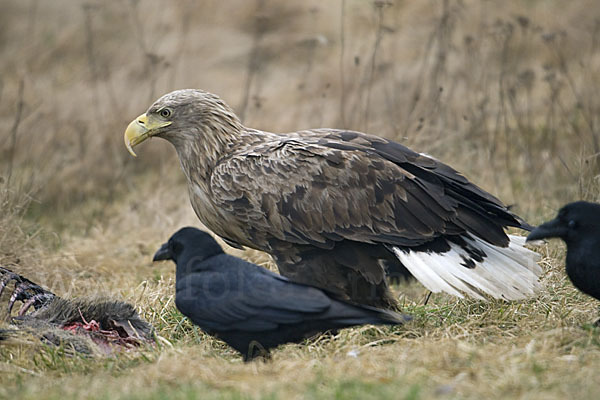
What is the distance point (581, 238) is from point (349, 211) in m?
1.37

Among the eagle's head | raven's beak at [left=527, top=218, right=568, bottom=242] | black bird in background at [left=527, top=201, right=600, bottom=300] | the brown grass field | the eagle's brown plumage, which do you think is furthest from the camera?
the eagle's head

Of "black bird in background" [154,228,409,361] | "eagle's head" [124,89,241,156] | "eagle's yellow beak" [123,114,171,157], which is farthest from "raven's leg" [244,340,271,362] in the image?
"eagle's yellow beak" [123,114,171,157]

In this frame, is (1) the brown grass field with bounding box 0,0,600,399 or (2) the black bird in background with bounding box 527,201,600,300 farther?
(2) the black bird in background with bounding box 527,201,600,300

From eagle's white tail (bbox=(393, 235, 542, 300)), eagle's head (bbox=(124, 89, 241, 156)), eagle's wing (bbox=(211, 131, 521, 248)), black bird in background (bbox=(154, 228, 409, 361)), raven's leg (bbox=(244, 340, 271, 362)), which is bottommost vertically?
raven's leg (bbox=(244, 340, 271, 362))

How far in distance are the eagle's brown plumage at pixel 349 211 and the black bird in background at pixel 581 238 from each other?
0.57m

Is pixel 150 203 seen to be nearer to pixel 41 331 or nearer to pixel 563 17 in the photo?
pixel 41 331

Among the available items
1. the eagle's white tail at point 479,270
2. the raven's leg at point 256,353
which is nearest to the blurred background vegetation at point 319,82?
the eagle's white tail at point 479,270

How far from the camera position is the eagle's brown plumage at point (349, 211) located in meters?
4.97

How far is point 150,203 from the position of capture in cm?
845

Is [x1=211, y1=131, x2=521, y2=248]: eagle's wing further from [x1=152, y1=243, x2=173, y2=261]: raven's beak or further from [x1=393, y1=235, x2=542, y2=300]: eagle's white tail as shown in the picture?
[x1=152, y1=243, x2=173, y2=261]: raven's beak

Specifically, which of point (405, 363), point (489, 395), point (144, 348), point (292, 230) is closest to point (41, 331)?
point (144, 348)

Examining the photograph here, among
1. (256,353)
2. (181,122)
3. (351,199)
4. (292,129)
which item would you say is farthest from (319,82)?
(256,353)

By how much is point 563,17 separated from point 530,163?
3920 millimetres

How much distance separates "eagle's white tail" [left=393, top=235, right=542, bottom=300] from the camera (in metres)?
4.71
